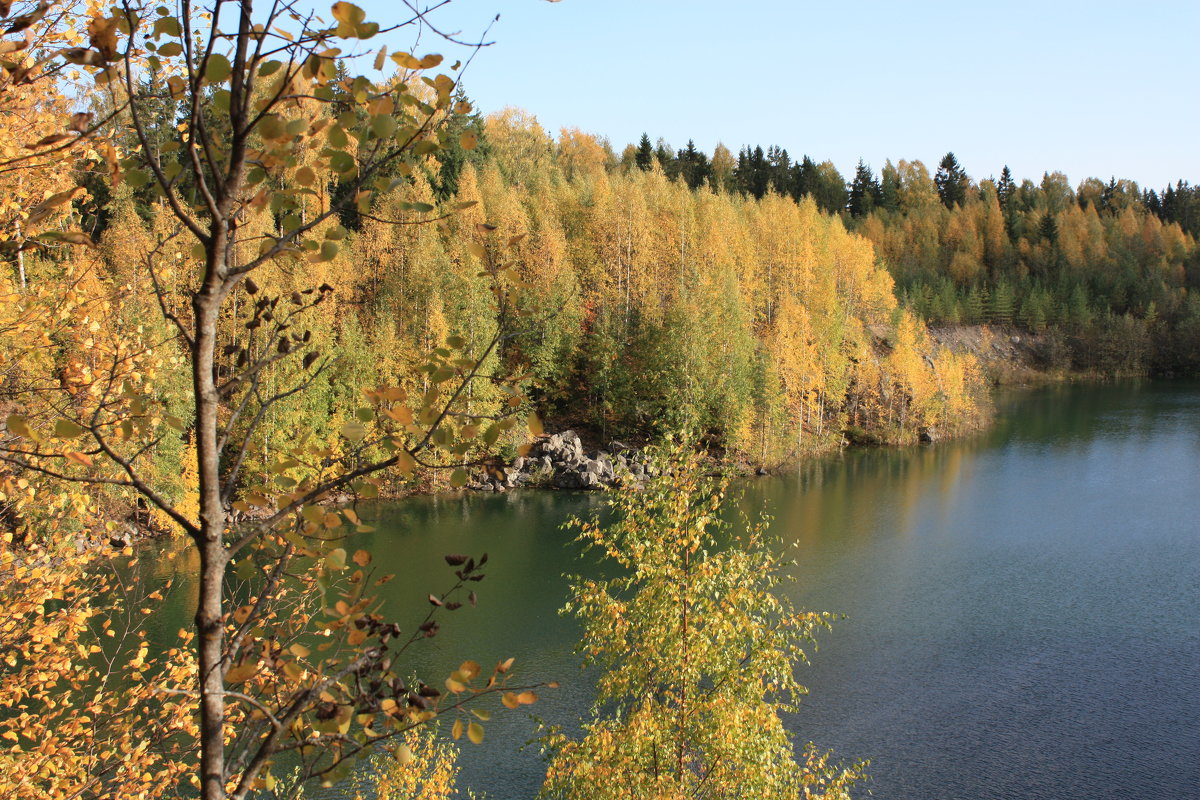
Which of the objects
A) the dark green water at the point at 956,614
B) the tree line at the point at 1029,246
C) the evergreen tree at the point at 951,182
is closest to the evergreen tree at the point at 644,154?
the tree line at the point at 1029,246

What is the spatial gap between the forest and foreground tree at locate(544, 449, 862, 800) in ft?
0.15

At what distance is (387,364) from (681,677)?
21.8m

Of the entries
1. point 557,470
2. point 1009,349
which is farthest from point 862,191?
point 557,470

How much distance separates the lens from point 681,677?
27.0 ft

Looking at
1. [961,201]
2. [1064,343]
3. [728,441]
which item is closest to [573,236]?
[728,441]

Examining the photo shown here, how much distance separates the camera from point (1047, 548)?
76.2ft

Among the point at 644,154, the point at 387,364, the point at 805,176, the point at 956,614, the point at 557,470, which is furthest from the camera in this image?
the point at 805,176

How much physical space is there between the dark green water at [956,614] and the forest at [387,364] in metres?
1.35

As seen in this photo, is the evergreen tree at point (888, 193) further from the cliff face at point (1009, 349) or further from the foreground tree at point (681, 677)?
the foreground tree at point (681, 677)

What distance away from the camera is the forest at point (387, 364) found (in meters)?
2.09

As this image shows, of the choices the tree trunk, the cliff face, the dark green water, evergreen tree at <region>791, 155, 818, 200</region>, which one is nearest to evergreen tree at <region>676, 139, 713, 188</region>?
evergreen tree at <region>791, 155, 818, 200</region>

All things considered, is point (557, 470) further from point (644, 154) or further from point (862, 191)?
point (862, 191)

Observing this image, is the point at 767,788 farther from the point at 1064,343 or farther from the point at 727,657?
the point at 1064,343

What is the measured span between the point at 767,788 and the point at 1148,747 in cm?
920
